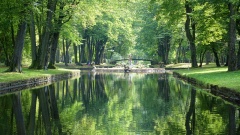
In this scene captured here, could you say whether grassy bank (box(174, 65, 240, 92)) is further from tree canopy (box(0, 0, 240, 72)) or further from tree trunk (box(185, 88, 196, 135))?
tree trunk (box(185, 88, 196, 135))

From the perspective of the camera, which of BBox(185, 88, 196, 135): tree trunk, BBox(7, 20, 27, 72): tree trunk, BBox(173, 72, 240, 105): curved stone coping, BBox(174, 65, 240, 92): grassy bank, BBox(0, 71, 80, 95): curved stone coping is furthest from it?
BBox(7, 20, 27, 72): tree trunk

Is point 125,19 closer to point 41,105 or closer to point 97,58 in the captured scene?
point 97,58

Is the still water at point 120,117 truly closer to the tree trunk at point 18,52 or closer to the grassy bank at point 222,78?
the grassy bank at point 222,78

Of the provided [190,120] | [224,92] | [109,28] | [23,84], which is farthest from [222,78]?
[109,28]

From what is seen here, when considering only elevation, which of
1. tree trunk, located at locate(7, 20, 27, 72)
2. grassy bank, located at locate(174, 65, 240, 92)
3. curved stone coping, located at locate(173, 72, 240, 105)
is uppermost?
tree trunk, located at locate(7, 20, 27, 72)

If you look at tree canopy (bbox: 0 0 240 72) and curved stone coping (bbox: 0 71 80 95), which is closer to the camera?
curved stone coping (bbox: 0 71 80 95)

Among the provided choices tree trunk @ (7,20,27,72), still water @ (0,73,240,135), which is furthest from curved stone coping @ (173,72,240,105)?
tree trunk @ (7,20,27,72)

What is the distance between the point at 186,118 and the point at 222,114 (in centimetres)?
148

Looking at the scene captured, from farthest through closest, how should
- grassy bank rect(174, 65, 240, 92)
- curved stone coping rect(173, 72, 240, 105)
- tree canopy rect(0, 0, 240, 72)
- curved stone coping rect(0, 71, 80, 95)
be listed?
tree canopy rect(0, 0, 240, 72), curved stone coping rect(0, 71, 80, 95), grassy bank rect(174, 65, 240, 92), curved stone coping rect(173, 72, 240, 105)

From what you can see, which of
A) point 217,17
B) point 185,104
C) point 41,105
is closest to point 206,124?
point 185,104

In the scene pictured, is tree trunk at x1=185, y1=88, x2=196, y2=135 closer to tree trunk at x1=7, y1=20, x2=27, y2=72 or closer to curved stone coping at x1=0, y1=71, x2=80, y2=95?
curved stone coping at x1=0, y1=71, x2=80, y2=95

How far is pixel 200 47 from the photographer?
4866cm

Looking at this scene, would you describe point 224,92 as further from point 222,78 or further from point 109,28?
point 109,28

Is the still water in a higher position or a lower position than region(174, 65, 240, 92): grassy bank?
lower
